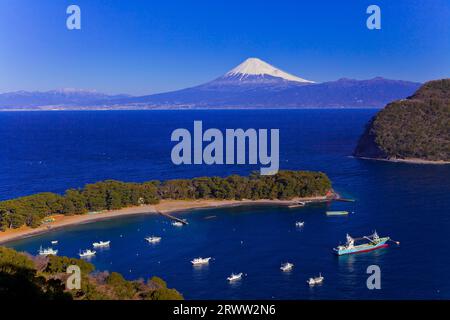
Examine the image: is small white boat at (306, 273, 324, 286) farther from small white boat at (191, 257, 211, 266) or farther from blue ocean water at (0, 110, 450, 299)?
Result: small white boat at (191, 257, 211, 266)

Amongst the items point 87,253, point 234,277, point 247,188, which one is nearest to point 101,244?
point 87,253

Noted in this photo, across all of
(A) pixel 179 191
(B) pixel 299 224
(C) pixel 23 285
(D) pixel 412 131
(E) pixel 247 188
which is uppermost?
(D) pixel 412 131

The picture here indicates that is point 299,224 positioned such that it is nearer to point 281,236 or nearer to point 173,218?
point 281,236

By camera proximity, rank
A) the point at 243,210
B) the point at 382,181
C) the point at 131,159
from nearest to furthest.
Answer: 1. the point at 243,210
2. the point at 382,181
3. the point at 131,159
